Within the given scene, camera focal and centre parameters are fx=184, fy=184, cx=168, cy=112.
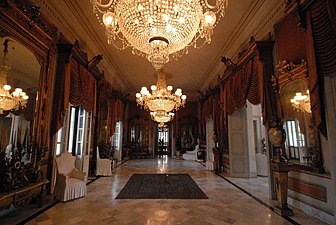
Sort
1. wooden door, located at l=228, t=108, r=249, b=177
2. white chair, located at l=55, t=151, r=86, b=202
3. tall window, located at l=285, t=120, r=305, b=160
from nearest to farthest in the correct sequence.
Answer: tall window, located at l=285, t=120, r=305, b=160
white chair, located at l=55, t=151, r=86, b=202
wooden door, located at l=228, t=108, r=249, b=177

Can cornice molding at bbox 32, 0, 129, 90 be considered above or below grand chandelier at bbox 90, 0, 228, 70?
above

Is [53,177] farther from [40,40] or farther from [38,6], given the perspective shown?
[38,6]

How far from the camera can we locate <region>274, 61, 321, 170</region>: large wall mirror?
3.15 m

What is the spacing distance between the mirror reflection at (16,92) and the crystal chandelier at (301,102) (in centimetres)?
492

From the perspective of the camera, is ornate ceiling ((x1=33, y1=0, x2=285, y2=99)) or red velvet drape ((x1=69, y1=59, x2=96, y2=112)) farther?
red velvet drape ((x1=69, y1=59, x2=96, y2=112))

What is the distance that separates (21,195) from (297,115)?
15.9 ft

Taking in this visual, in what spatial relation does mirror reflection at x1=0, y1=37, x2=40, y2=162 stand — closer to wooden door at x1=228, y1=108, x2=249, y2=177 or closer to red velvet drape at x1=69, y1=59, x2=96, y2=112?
red velvet drape at x1=69, y1=59, x2=96, y2=112

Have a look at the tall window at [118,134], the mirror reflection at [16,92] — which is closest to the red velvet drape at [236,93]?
the mirror reflection at [16,92]

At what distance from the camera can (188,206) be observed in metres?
3.57

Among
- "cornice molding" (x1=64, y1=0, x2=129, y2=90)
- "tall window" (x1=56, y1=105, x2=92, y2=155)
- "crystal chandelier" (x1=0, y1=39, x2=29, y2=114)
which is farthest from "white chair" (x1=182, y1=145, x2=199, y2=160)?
"crystal chandelier" (x1=0, y1=39, x2=29, y2=114)

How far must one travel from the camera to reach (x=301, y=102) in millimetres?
3379

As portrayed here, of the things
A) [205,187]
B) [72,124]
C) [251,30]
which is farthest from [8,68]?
[251,30]

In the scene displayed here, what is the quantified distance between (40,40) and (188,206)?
4.30 metres

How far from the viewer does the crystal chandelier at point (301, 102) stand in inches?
128
